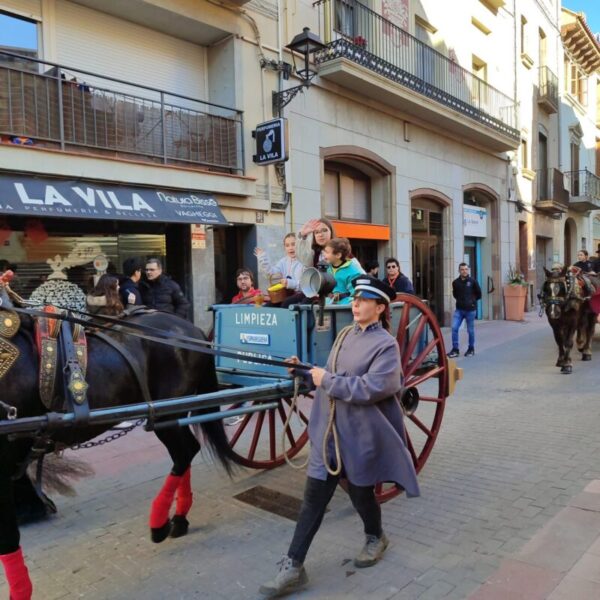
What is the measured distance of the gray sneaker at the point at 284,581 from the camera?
2.85m

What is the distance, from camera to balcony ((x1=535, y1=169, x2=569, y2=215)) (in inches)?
827

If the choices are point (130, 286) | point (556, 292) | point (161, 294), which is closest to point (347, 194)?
point (556, 292)

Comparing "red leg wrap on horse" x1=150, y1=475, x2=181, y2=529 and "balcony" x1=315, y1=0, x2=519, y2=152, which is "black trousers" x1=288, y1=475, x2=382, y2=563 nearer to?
"red leg wrap on horse" x1=150, y1=475, x2=181, y2=529

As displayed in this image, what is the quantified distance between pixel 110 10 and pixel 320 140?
14.6 ft

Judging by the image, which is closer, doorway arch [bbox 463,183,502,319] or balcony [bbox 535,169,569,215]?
doorway arch [bbox 463,183,502,319]

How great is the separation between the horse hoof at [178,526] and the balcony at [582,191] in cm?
2435

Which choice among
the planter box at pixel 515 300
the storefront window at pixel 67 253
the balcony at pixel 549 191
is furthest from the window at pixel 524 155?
the storefront window at pixel 67 253

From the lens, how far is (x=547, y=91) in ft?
69.4

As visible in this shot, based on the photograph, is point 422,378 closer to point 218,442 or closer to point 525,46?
point 218,442

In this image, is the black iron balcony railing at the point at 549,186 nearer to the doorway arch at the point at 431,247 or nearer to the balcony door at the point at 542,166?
the balcony door at the point at 542,166

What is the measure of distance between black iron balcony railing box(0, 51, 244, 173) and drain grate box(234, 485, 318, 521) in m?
5.48

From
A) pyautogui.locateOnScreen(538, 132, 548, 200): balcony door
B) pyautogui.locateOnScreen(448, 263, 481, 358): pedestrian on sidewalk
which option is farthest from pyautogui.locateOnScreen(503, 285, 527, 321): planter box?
pyautogui.locateOnScreen(448, 263, 481, 358): pedestrian on sidewalk

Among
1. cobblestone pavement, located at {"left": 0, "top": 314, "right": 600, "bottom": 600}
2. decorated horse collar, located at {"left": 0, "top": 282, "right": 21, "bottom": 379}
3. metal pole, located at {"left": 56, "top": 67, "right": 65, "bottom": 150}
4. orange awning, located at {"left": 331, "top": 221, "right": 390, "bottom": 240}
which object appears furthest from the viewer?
orange awning, located at {"left": 331, "top": 221, "right": 390, "bottom": 240}

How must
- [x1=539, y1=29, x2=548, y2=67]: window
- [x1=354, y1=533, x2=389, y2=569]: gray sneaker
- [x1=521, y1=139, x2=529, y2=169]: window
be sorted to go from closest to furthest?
[x1=354, y1=533, x2=389, y2=569]: gray sneaker → [x1=521, y1=139, x2=529, y2=169]: window → [x1=539, y1=29, x2=548, y2=67]: window
